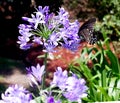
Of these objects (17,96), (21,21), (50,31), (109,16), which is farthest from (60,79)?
(109,16)

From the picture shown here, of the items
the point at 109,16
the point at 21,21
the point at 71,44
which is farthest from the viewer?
the point at 109,16

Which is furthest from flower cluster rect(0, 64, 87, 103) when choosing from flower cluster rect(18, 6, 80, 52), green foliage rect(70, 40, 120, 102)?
green foliage rect(70, 40, 120, 102)

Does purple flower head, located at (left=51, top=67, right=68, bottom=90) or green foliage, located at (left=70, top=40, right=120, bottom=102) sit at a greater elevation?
green foliage, located at (left=70, top=40, right=120, bottom=102)

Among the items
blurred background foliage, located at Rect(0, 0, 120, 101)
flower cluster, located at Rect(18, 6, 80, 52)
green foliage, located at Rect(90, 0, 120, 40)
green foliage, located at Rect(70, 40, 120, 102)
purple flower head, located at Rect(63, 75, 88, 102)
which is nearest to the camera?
purple flower head, located at Rect(63, 75, 88, 102)

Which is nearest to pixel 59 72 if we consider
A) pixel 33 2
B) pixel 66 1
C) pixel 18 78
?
pixel 18 78

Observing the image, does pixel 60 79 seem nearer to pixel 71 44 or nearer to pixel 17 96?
pixel 17 96

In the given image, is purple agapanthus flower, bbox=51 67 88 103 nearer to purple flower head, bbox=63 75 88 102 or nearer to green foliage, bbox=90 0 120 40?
purple flower head, bbox=63 75 88 102

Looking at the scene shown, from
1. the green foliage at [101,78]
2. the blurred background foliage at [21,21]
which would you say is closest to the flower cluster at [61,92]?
the green foliage at [101,78]
